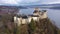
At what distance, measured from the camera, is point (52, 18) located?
1.73 metres

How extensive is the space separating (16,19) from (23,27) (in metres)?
0.12

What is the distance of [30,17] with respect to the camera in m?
1.73

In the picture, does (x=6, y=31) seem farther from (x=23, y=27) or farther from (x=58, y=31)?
(x=58, y=31)

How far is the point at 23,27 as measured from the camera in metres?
1.73

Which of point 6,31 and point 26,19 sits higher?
point 26,19

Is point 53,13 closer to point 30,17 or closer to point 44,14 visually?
point 44,14

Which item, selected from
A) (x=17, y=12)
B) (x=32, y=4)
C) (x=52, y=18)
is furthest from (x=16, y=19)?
(x=52, y=18)

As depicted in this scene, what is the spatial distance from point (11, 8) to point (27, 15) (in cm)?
20

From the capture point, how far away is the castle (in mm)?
1718

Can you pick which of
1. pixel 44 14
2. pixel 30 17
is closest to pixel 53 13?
pixel 44 14

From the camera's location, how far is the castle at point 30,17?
1.72 meters

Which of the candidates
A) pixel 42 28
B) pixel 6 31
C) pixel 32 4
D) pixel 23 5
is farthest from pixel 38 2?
pixel 6 31

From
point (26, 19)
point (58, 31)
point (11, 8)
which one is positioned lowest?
point (58, 31)

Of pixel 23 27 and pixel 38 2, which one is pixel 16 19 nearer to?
pixel 23 27
